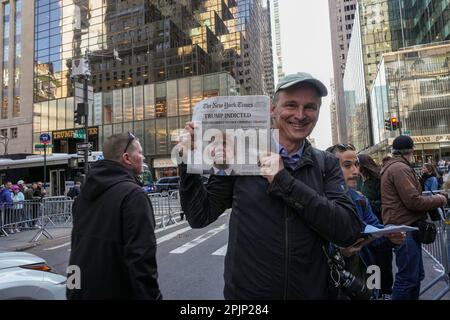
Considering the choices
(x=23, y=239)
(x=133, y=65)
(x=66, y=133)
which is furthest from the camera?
(x=133, y=65)

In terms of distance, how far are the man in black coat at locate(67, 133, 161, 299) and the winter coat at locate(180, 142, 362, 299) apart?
76 centimetres

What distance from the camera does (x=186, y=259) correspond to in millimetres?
8070

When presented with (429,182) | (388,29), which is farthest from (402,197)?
(388,29)

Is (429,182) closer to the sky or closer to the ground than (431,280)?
closer to the sky

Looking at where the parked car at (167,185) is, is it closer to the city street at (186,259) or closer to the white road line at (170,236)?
the city street at (186,259)

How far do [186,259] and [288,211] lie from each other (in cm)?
662

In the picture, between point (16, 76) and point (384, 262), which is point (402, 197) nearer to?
point (384, 262)

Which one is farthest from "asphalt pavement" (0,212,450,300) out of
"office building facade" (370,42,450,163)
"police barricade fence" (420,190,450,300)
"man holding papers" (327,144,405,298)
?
"office building facade" (370,42,450,163)

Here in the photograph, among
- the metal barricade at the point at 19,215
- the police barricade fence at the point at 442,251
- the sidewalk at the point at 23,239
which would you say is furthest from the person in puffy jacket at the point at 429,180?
the metal barricade at the point at 19,215

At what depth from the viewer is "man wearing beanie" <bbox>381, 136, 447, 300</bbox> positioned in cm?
391

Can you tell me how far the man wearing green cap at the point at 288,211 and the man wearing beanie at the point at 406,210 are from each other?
7.69 feet

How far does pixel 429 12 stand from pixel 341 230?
6718cm

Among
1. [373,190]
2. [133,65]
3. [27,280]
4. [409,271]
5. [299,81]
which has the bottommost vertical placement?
[409,271]
